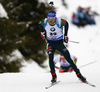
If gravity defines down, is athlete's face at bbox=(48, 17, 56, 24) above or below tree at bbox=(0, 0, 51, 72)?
above

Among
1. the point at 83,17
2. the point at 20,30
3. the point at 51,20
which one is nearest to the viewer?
the point at 51,20

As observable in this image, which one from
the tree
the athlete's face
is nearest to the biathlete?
the athlete's face

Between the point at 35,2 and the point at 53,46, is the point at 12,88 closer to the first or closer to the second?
the point at 53,46

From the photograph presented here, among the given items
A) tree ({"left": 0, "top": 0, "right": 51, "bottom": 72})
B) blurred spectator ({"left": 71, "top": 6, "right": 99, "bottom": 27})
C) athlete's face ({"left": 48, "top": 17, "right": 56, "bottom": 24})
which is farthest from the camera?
blurred spectator ({"left": 71, "top": 6, "right": 99, "bottom": 27})

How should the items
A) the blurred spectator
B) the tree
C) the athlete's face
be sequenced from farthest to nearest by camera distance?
the blurred spectator < the tree < the athlete's face

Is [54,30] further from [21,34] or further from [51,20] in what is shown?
[21,34]

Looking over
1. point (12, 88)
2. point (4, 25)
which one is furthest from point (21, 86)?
point (4, 25)

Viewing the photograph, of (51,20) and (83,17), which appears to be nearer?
(51,20)

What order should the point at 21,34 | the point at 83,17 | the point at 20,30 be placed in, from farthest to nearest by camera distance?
the point at 83,17, the point at 21,34, the point at 20,30

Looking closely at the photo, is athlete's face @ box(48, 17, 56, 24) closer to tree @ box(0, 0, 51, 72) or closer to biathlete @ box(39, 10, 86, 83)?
biathlete @ box(39, 10, 86, 83)

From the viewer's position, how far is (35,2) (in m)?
9.73

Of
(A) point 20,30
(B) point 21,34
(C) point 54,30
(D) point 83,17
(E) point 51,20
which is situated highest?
(E) point 51,20

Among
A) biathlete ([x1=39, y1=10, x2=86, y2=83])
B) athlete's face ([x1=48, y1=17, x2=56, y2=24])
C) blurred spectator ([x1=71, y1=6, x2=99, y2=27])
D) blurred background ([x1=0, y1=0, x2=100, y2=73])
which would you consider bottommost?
blurred spectator ([x1=71, y1=6, x2=99, y2=27])

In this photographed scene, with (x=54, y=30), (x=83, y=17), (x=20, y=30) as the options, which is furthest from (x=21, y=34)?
(x=83, y=17)
